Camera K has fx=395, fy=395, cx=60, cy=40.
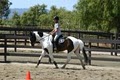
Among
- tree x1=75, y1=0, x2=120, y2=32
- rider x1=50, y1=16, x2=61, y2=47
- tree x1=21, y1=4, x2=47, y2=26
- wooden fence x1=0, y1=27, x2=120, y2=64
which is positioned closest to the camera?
rider x1=50, y1=16, x2=61, y2=47

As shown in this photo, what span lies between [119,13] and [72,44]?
22871 mm

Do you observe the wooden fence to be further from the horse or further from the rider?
the rider

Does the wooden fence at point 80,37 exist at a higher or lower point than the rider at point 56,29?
lower

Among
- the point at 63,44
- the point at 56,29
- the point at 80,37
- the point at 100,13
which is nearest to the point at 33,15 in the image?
the point at 100,13

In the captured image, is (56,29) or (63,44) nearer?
(56,29)

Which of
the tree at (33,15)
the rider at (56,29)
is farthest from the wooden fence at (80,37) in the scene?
the tree at (33,15)

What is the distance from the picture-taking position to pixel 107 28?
39844 millimetres

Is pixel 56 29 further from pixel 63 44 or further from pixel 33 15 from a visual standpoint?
pixel 33 15

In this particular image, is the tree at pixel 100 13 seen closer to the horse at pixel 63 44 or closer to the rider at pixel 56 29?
the horse at pixel 63 44

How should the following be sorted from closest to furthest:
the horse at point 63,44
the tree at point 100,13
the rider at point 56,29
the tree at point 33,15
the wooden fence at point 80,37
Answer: the rider at point 56,29, the horse at point 63,44, the wooden fence at point 80,37, the tree at point 100,13, the tree at point 33,15

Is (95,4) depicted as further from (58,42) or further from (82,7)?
(58,42)

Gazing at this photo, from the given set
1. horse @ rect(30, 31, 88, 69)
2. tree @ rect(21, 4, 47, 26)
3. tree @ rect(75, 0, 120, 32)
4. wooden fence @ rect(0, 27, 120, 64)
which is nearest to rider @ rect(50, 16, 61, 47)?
horse @ rect(30, 31, 88, 69)

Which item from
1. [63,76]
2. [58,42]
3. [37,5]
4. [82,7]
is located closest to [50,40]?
[58,42]

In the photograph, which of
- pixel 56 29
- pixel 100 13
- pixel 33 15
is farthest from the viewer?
pixel 33 15
